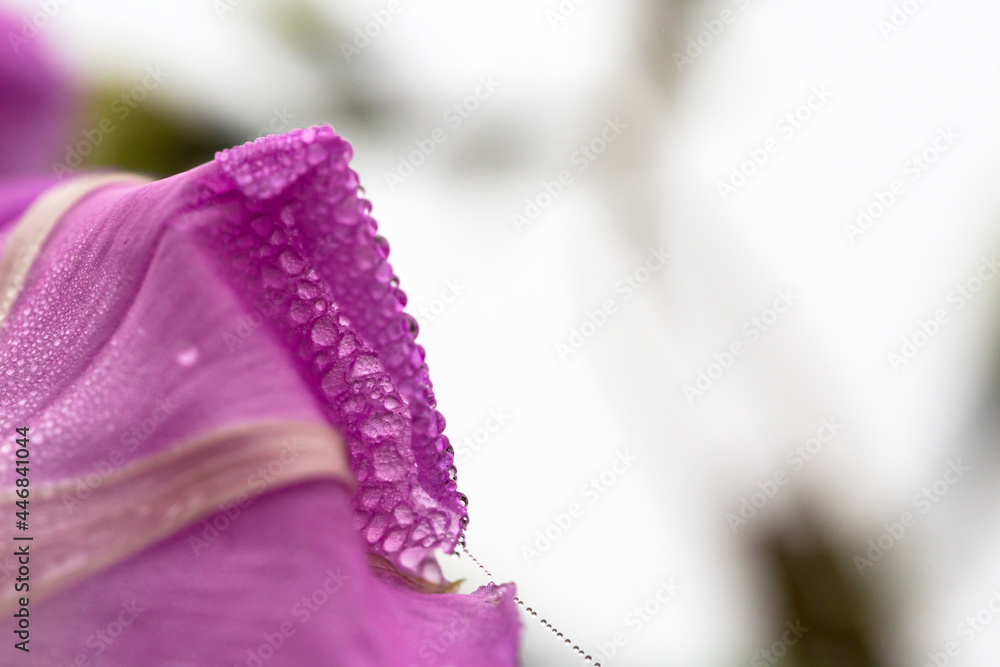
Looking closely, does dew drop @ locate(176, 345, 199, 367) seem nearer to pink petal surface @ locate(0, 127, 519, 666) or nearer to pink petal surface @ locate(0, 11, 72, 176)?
pink petal surface @ locate(0, 127, 519, 666)

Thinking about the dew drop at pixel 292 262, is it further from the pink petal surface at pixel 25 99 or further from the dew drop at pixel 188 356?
the pink petal surface at pixel 25 99

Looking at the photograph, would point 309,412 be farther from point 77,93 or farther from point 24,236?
point 77,93

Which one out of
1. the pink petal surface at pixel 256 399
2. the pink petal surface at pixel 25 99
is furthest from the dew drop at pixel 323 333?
the pink petal surface at pixel 25 99

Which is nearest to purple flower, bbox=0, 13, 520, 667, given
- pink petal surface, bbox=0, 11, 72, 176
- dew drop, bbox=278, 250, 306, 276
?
dew drop, bbox=278, 250, 306, 276

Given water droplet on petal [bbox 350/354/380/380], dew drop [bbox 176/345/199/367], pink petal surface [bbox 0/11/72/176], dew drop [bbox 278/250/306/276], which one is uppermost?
dew drop [bbox 278/250/306/276]

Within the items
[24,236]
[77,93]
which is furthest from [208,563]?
[77,93]

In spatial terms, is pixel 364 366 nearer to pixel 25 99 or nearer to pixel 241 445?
pixel 241 445

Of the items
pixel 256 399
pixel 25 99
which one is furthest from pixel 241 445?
pixel 25 99
